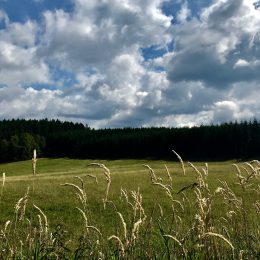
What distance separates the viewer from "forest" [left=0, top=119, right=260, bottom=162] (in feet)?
466

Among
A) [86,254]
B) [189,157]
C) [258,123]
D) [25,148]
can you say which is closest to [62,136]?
[25,148]

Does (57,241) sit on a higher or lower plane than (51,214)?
higher

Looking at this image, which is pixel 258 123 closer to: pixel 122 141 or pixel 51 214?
pixel 122 141

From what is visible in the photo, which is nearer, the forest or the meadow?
the meadow

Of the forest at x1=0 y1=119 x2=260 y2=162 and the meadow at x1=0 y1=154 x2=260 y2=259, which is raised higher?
the forest at x1=0 y1=119 x2=260 y2=162

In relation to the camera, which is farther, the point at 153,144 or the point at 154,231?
the point at 153,144

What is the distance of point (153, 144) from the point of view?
161250 mm

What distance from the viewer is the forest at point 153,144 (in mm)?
142000

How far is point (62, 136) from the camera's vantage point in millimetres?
189250

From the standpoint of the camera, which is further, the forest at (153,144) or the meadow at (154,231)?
the forest at (153,144)

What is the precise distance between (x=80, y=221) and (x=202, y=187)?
20715mm

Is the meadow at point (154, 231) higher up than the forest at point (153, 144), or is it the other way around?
the forest at point (153, 144)

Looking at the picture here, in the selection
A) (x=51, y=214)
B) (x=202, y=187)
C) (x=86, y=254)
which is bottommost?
(x=51, y=214)

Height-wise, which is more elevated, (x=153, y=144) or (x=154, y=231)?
(x=153, y=144)
